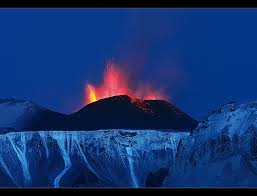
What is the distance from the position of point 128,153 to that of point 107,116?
400mm

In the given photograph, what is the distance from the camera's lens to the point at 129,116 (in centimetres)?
554

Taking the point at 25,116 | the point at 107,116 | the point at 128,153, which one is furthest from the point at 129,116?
the point at 25,116

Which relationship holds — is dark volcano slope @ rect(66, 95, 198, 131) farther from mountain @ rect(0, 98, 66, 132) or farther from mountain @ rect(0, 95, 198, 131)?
mountain @ rect(0, 98, 66, 132)

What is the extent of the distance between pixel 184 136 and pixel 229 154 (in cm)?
44

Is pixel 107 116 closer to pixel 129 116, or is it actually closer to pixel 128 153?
pixel 129 116

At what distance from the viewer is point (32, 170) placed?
5438 millimetres

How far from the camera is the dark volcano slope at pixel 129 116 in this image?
5.39 m

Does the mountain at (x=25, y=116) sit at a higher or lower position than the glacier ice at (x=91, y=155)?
higher

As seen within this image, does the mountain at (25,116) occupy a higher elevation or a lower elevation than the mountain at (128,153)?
higher

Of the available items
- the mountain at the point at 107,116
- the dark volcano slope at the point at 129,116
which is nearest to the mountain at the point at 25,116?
the mountain at the point at 107,116

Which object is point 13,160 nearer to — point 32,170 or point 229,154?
point 32,170

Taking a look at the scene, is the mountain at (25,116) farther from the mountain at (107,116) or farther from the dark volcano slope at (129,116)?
the dark volcano slope at (129,116)

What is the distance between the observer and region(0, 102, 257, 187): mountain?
533 centimetres

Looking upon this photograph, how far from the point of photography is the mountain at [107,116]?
17.6 feet
